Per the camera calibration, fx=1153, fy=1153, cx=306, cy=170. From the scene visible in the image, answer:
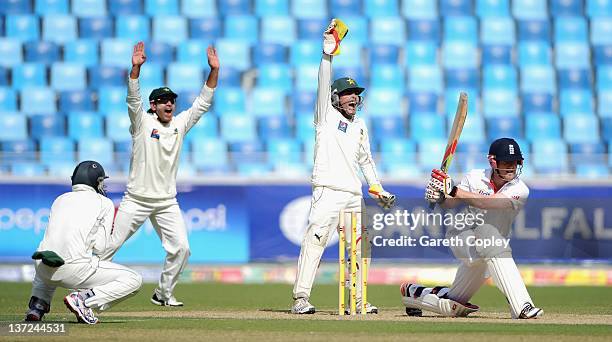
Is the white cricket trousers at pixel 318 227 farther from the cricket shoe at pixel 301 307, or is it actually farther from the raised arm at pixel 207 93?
the raised arm at pixel 207 93

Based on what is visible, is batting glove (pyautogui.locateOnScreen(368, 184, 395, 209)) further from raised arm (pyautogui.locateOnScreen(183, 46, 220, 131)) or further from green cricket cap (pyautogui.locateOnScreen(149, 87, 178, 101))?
green cricket cap (pyautogui.locateOnScreen(149, 87, 178, 101))

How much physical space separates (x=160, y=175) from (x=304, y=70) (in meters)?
7.76

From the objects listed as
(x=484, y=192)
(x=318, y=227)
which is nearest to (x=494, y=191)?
(x=484, y=192)

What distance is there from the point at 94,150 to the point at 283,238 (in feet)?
10.8

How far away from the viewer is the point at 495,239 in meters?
7.95

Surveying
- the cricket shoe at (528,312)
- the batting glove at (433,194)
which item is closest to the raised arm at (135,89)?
the batting glove at (433,194)

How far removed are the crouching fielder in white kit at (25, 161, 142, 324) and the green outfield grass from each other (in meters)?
0.18

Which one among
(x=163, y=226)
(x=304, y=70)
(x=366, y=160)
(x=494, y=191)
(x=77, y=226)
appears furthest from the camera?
(x=304, y=70)

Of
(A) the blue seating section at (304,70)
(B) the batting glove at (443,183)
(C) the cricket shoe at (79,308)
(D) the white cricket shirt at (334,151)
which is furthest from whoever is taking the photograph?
(A) the blue seating section at (304,70)

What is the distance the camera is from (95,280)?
723cm

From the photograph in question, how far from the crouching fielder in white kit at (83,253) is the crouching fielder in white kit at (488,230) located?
7.22ft

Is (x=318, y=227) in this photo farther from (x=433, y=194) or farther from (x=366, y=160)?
(x=433, y=194)

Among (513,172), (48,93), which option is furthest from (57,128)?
(513,172)

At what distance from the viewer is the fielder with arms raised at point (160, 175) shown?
9.27m
